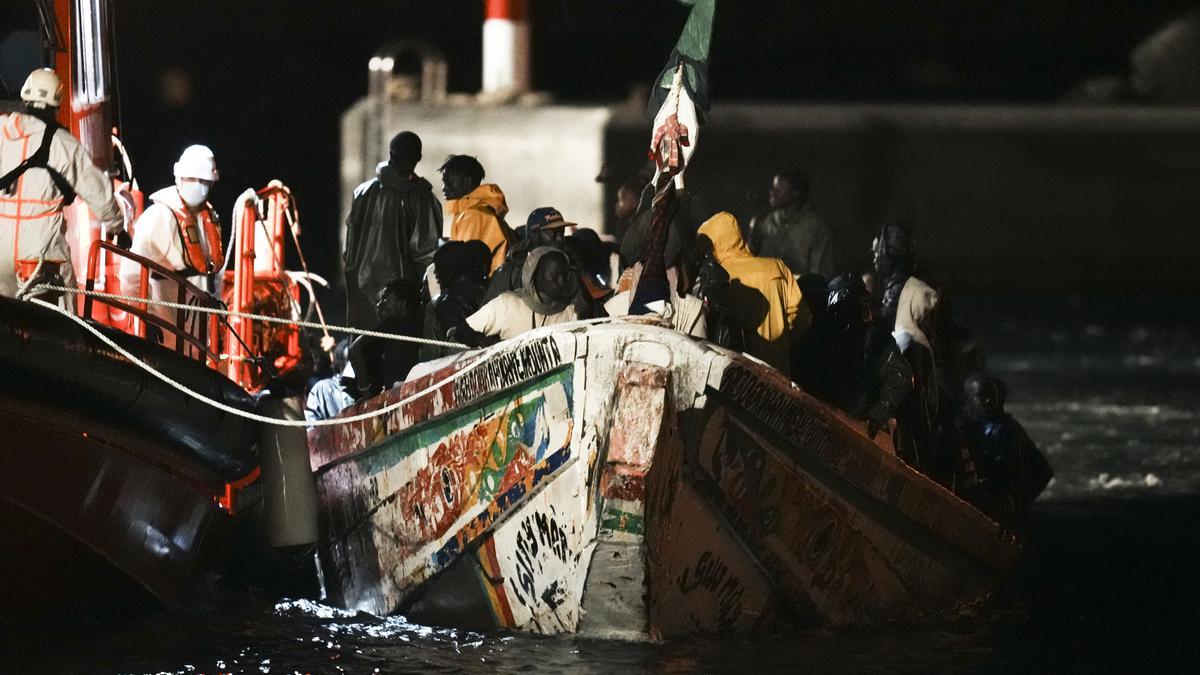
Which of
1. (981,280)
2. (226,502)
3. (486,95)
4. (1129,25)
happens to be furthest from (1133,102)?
(226,502)

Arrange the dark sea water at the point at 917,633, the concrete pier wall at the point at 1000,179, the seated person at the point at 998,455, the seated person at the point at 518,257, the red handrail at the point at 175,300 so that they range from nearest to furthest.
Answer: the dark sea water at the point at 917,633 < the red handrail at the point at 175,300 < the seated person at the point at 518,257 < the seated person at the point at 998,455 < the concrete pier wall at the point at 1000,179

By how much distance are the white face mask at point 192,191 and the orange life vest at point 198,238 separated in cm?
6

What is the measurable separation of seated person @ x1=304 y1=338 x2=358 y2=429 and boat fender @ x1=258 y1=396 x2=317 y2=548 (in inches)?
20.7

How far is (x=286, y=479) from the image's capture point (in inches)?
395

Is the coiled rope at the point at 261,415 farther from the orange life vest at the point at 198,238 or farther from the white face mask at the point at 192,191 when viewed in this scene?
the white face mask at the point at 192,191

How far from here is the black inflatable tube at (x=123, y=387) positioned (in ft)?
29.7

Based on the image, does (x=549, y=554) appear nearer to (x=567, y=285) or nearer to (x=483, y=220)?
(x=567, y=285)

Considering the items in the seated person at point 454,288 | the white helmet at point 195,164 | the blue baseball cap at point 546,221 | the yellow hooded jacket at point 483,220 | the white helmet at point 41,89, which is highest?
the white helmet at point 41,89

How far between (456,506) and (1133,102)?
Answer: 731 inches

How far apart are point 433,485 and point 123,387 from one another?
1294 millimetres

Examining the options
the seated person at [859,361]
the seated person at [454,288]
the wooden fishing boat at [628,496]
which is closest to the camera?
the wooden fishing boat at [628,496]

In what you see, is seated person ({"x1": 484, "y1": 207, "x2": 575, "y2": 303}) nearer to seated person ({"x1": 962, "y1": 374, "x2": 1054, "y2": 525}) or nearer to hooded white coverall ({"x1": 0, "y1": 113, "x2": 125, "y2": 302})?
hooded white coverall ({"x1": 0, "y1": 113, "x2": 125, "y2": 302})

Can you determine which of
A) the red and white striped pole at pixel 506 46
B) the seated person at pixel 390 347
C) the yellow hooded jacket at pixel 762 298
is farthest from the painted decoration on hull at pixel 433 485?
the red and white striped pole at pixel 506 46

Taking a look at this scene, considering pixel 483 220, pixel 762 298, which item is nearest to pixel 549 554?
pixel 762 298
